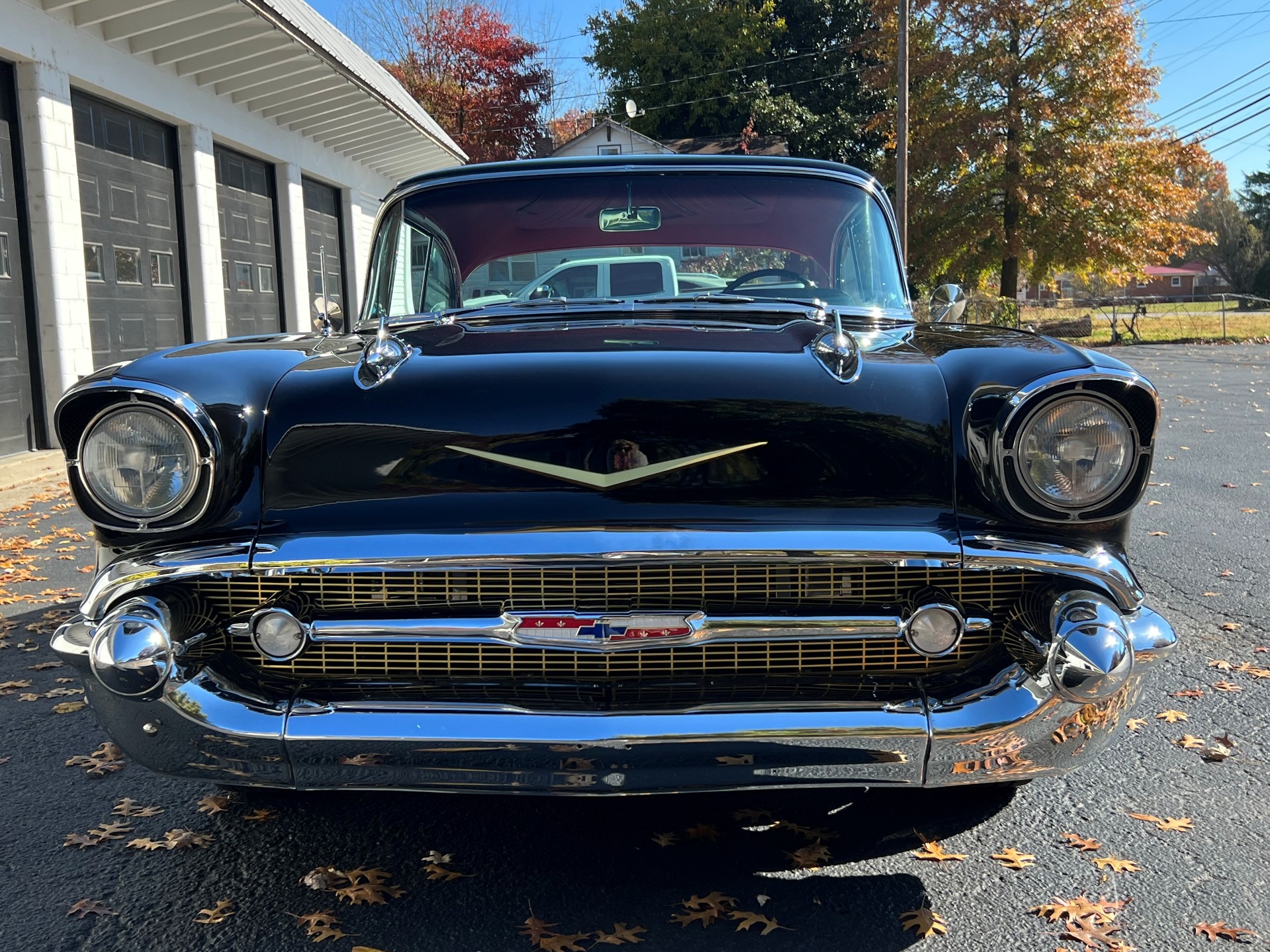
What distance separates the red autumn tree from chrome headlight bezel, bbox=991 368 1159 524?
3469cm

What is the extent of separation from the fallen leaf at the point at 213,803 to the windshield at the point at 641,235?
144 cm

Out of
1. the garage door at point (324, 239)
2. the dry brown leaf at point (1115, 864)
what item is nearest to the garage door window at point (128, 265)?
the garage door at point (324, 239)

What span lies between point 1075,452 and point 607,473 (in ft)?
2.91

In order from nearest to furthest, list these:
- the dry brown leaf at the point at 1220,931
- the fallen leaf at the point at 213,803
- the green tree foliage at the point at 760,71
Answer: the dry brown leaf at the point at 1220,931, the fallen leaf at the point at 213,803, the green tree foliage at the point at 760,71

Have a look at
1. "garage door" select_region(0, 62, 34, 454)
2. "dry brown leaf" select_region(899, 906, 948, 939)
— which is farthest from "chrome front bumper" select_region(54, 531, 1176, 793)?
"garage door" select_region(0, 62, 34, 454)

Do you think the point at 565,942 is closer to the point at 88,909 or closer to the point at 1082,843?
the point at 88,909

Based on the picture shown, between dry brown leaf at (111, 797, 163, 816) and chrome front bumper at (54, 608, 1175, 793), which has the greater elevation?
chrome front bumper at (54, 608, 1175, 793)

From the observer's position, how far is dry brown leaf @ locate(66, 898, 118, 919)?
2215 millimetres

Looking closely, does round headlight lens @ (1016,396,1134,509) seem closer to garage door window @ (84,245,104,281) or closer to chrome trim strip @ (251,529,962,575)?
chrome trim strip @ (251,529,962,575)

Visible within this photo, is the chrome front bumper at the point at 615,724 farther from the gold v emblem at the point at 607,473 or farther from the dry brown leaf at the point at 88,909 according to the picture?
the dry brown leaf at the point at 88,909

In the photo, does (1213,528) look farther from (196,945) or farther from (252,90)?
(252,90)

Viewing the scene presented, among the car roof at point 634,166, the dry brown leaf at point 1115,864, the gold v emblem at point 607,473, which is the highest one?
the car roof at point 634,166

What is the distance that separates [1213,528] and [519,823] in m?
4.59

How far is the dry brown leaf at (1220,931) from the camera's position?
2.07m
